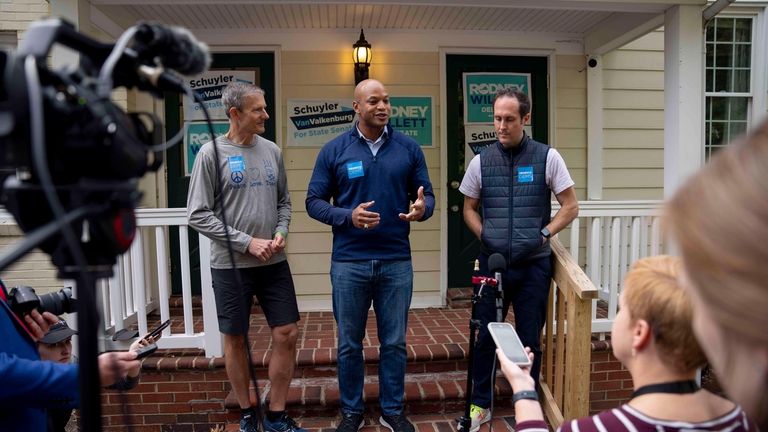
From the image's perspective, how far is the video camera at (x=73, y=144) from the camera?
2.39 feet

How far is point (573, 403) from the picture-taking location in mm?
2688

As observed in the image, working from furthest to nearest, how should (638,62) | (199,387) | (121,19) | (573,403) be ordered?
(638,62) < (121,19) < (199,387) < (573,403)

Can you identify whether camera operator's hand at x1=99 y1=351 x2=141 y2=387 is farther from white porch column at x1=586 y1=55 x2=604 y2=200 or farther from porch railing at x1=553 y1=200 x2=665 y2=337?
white porch column at x1=586 y1=55 x2=604 y2=200

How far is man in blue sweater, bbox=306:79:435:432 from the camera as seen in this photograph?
8.90ft

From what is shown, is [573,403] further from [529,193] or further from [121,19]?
[121,19]

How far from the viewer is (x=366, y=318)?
276 centimetres

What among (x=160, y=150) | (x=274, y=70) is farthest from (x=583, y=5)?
(x=160, y=150)

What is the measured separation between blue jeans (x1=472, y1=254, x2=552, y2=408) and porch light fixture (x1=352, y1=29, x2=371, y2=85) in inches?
90.7

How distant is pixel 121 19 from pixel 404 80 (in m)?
2.32

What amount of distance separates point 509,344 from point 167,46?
3.75 ft

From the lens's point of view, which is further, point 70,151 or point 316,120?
point 316,120

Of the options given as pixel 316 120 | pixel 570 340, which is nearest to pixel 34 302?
pixel 570 340

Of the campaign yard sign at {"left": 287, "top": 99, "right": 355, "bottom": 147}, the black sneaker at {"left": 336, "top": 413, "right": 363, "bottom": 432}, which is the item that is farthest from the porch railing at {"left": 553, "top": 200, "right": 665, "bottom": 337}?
the campaign yard sign at {"left": 287, "top": 99, "right": 355, "bottom": 147}

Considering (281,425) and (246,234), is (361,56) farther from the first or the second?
(281,425)
